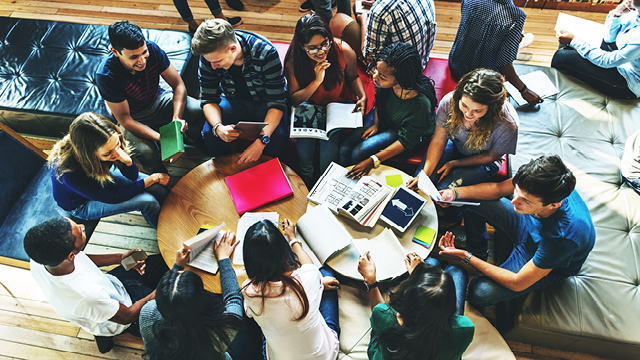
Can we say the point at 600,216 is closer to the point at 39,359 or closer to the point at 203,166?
the point at 203,166

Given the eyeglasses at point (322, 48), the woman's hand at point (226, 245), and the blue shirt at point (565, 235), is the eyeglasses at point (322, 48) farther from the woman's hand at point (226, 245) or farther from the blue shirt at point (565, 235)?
the blue shirt at point (565, 235)

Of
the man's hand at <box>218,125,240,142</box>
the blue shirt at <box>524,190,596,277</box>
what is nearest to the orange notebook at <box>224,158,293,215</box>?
the man's hand at <box>218,125,240,142</box>

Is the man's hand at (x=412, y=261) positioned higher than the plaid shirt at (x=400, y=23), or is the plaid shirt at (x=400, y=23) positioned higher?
the plaid shirt at (x=400, y=23)

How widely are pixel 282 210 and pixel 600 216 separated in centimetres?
202

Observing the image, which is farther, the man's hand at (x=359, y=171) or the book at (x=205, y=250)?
the man's hand at (x=359, y=171)

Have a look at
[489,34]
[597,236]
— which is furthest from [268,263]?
[489,34]

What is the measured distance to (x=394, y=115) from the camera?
8.09ft

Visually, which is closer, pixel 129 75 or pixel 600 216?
pixel 600 216

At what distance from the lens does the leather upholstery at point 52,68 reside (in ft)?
9.45

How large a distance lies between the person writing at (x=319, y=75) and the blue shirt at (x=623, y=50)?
181 cm

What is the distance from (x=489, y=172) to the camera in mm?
2453

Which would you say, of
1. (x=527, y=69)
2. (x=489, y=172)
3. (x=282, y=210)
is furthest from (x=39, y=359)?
(x=527, y=69)

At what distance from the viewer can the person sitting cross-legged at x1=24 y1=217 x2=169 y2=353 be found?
1.62 metres

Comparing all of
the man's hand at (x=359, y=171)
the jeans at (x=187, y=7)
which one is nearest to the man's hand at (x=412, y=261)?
the man's hand at (x=359, y=171)
